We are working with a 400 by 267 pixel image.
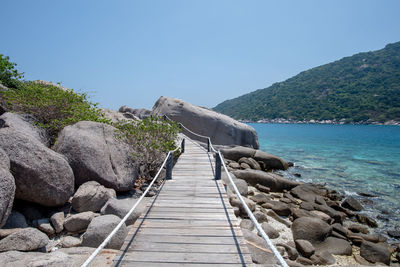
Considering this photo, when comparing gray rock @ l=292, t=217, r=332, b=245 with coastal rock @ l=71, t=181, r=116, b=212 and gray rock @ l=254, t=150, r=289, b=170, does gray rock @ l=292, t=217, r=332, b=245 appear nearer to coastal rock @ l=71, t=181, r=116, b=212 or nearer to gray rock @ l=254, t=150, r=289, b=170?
coastal rock @ l=71, t=181, r=116, b=212

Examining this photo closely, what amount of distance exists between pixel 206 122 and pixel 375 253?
44.8 feet

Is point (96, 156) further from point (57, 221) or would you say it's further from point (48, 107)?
point (48, 107)

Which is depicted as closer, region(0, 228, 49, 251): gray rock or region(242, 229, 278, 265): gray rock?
region(0, 228, 49, 251): gray rock

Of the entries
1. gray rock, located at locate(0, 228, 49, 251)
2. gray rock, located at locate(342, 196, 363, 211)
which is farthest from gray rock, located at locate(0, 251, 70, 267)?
gray rock, located at locate(342, 196, 363, 211)

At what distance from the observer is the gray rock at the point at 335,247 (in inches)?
259

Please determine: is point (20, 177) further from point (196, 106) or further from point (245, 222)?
point (196, 106)

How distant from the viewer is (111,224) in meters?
4.89

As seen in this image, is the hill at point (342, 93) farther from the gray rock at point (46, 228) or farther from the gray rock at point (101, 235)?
the gray rock at point (46, 228)

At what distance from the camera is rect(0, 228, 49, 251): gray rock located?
4.10 metres

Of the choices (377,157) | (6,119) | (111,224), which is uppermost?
(6,119)

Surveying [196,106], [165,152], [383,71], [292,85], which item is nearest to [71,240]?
[165,152]

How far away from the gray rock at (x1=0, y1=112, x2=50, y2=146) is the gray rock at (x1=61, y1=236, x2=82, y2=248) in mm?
3259

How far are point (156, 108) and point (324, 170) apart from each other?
51.9ft

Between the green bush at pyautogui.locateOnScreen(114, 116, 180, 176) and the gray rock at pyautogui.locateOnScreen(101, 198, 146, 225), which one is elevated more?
the green bush at pyautogui.locateOnScreen(114, 116, 180, 176)
